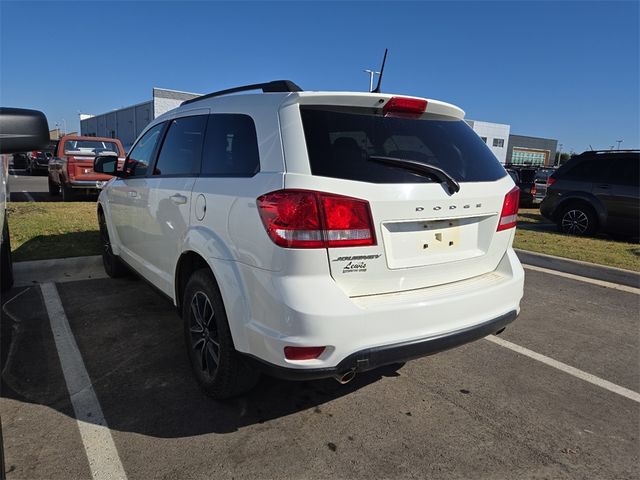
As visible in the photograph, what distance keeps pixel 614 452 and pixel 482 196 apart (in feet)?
5.28

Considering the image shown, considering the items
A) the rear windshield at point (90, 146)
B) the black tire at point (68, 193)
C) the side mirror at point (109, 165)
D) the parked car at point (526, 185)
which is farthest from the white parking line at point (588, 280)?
the rear windshield at point (90, 146)

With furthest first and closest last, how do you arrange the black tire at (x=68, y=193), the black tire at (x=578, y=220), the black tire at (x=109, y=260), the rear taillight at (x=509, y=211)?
1. the black tire at (x=68, y=193)
2. the black tire at (x=578, y=220)
3. the black tire at (x=109, y=260)
4. the rear taillight at (x=509, y=211)

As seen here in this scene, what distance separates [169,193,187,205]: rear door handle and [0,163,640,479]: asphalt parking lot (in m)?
1.21

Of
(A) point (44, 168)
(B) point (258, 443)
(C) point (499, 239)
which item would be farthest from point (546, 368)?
(A) point (44, 168)

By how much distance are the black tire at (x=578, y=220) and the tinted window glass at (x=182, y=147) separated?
938 centimetres

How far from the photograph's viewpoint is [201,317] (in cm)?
288

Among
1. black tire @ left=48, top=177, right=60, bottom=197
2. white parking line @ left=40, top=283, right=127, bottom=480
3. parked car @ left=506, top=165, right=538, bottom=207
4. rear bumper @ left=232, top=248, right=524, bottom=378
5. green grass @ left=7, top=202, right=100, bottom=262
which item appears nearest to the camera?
→ rear bumper @ left=232, top=248, right=524, bottom=378

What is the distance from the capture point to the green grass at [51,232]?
233 inches

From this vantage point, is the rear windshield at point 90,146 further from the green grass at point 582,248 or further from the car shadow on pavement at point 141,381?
the green grass at point 582,248

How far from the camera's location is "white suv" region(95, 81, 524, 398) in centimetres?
218

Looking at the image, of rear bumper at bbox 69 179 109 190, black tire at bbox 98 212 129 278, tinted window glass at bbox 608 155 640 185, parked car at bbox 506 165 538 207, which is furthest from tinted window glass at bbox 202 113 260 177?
parked car at bbox 506 165 538 207

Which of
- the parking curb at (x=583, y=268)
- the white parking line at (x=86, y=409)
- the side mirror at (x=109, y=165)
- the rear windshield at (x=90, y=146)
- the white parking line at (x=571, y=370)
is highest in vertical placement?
the rear windshield at (x=90, y=146)

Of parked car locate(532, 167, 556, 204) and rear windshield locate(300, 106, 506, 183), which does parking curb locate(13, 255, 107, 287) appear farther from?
parked car locate(532, 167, 556, 204)

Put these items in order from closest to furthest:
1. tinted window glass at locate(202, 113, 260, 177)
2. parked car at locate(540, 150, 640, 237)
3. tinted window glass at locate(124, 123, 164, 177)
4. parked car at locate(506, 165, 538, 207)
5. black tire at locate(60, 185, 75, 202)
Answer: tinted window glass at locate(202, 113, 260, 177), tinted window glass at locate(124, 123, 164, 177), parked car at locate(540, 150, 640, 237), black tire at locate(60, 185, 75, 202), parked car at locate(506, 165, 538, 207)
